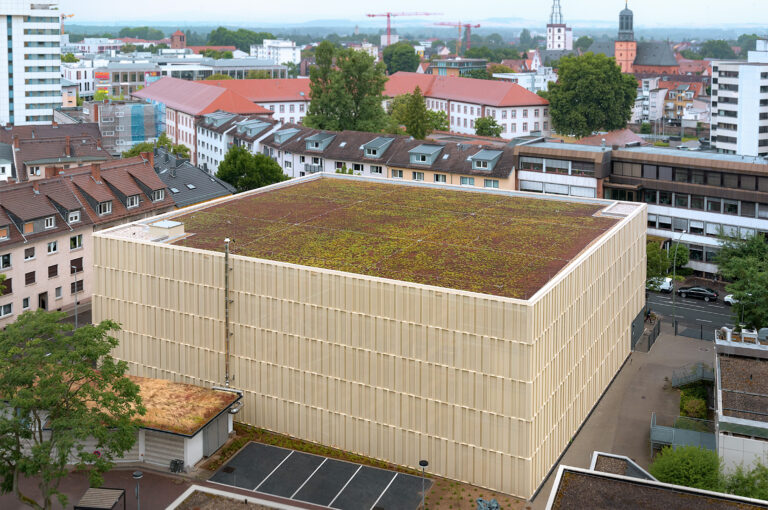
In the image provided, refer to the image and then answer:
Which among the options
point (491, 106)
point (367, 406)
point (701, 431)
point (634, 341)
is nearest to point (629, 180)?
point (634, 341)

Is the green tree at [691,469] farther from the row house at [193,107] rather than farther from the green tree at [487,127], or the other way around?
the green tree at [487,127]

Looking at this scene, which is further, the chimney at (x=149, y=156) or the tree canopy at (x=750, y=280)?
the chimney at (x=149, y=156)

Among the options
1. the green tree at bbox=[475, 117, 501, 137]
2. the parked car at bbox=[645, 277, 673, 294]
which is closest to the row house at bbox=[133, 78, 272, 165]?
the green tree at bbox=[475, 117, 501, 137]

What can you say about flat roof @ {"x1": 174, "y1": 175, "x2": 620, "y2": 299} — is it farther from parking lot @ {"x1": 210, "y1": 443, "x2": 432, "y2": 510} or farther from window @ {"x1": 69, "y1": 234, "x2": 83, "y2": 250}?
window @ {"x1": 69, "y1": 234, "x2": 83, "y2": 250}

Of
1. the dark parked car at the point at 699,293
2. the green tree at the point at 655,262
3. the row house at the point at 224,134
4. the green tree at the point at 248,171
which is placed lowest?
the dark parked car at the point at 699,293

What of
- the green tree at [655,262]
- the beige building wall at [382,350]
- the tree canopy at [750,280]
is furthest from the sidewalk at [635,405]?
the green tree at [655,262]

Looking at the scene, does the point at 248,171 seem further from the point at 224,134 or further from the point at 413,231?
the point at 413,231

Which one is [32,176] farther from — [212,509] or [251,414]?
[212,509]
